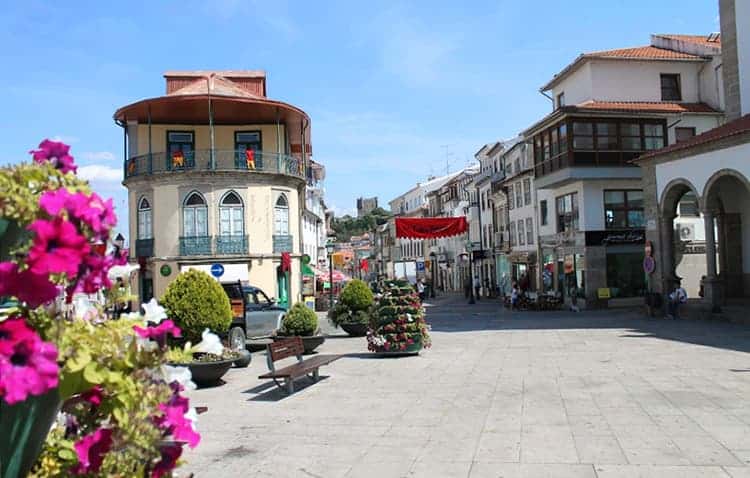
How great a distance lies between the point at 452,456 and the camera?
23.3 ft

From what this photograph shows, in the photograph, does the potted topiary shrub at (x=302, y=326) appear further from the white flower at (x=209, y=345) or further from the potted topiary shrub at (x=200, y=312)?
the white flower at (x=209, y=345)

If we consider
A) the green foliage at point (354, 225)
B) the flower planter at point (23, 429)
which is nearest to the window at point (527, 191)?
the flower planter at point (23, 429)

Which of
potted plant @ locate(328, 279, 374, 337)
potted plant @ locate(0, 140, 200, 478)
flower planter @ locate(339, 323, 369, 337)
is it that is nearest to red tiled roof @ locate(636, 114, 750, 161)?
potted plant @ locate(328, 279, 374, 337)

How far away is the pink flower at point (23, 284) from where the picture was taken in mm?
1939

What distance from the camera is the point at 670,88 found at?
121 feet

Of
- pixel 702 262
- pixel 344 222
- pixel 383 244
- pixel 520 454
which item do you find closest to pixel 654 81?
pixel 702 262

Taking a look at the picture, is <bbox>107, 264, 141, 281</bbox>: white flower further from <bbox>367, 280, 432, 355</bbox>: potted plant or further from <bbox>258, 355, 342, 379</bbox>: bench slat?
<bbox>367, 280, 432, 355</bbox>: potted plant

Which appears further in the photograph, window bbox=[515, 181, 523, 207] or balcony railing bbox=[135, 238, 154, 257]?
window bbox=[515, 181, 523, 207]

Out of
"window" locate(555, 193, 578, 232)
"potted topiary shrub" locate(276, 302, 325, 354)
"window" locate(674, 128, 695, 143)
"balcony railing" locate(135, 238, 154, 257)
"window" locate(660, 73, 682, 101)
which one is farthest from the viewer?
"window" locate(660, 73, 682, 101)

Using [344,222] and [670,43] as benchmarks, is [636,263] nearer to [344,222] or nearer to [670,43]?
[670,43]

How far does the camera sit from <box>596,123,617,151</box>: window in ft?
110

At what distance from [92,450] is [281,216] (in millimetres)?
30029

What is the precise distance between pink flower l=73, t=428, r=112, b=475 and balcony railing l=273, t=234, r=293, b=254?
96.1 ft

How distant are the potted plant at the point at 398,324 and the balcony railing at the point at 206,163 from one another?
16975 mm
